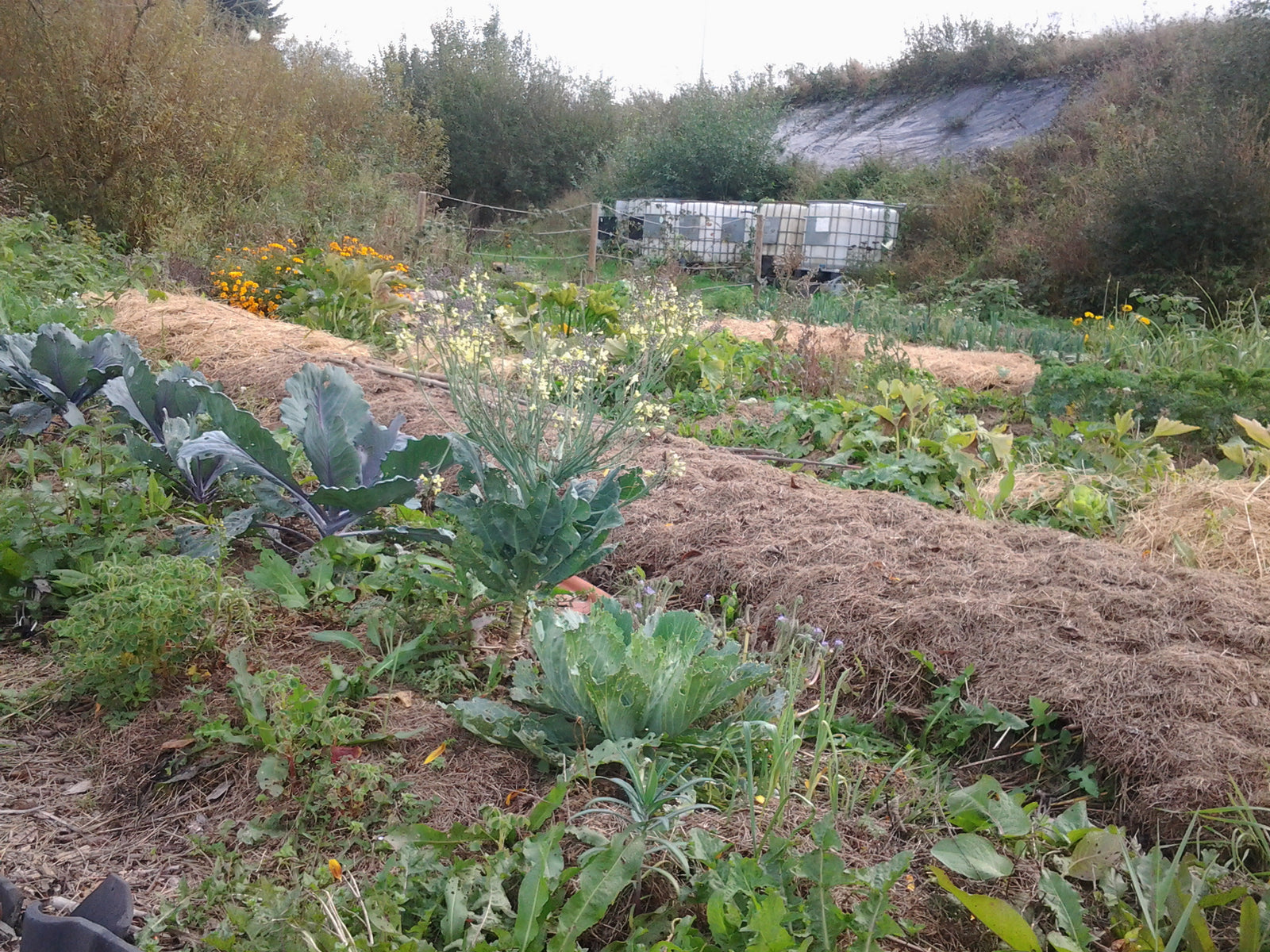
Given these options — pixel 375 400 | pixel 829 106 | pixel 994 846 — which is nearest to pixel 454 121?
pixel 829 106

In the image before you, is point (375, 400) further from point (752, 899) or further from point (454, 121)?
point (454, 121)

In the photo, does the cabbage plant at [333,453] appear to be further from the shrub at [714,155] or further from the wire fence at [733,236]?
the shrub at [714,155]

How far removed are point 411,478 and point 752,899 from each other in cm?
160

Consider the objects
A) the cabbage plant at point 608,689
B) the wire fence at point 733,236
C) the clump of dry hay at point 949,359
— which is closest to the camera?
the cabbage plant at point 608,689

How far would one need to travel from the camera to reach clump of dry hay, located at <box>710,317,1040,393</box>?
6777 millimetres

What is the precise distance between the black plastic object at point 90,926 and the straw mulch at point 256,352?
2.58 m

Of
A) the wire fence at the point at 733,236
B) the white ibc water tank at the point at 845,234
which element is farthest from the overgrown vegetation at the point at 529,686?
the white ibc water tank at the point at 845,234

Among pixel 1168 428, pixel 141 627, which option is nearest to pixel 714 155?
pixel 1168 428

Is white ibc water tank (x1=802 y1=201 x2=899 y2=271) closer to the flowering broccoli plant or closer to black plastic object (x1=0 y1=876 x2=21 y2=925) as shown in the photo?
the flowering broccoli plant

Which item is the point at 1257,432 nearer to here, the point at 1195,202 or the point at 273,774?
the point at 273,774

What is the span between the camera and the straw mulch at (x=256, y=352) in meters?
4.64

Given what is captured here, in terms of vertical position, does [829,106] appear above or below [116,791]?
above

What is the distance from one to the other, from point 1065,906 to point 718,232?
1499 centimetres

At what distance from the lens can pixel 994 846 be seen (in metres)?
1.91
